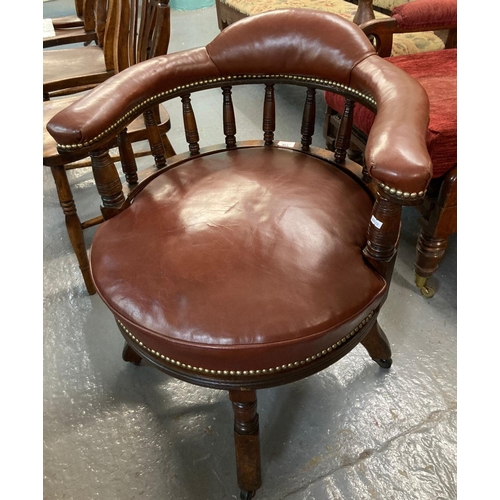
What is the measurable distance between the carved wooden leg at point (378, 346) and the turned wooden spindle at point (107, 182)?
2.48 feet

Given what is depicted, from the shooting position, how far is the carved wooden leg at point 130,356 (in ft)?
4.25

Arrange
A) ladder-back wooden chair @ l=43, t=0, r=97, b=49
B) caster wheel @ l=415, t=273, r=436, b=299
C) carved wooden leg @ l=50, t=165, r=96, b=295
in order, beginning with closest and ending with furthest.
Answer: carved wooden leg @ l=50, t=165, r=96, b=295 < caster wheel @ l=415, t=273, r=436, b=299 < ladder-back wooden chair @ l=43, t=0, r=97, b=49

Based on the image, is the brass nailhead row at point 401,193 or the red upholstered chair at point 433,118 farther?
the red upholstered chair at point 433,118

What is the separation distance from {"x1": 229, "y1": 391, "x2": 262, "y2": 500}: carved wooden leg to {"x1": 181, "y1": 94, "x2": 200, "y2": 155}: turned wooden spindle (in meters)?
0.69

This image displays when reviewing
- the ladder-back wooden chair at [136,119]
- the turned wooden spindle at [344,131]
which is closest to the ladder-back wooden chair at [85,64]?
the ladder-back wooden chair at [136,119]

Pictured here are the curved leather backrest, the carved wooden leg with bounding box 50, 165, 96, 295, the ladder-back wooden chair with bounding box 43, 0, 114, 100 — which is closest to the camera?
the curved leather backrest

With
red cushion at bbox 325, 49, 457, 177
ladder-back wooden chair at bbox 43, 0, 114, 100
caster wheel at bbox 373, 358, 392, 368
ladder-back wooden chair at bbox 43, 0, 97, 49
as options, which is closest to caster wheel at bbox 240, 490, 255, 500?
caster wheel at bbox 373, 358, 392, 368

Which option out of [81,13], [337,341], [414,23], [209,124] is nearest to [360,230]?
[337,341]

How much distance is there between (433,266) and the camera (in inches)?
56.8

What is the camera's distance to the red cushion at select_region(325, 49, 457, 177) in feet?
→ 3.98

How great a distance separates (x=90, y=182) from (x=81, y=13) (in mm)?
973

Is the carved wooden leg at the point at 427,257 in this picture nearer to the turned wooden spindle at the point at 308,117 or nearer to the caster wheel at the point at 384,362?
the caster wheel at the point at 384,362

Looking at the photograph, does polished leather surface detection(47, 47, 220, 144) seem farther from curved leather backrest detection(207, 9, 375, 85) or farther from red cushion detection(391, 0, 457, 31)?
red cushion detection(391, 0, 457, 31)

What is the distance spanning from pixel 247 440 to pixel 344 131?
777 mm
